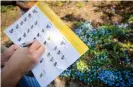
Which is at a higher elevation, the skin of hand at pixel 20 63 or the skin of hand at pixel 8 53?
the skin of hand at pixel 8 53

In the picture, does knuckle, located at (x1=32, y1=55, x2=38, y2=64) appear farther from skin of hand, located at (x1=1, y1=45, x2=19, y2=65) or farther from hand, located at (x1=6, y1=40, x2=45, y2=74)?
skin of hand, located at (x1=1, y1=45, x2=19, y2=65)

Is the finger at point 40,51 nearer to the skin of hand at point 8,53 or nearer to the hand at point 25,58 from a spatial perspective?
the hand at point 25,58

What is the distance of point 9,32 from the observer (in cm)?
134

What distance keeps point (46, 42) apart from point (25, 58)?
0.13 m

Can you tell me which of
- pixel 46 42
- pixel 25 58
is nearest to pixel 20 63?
pixel 25 58

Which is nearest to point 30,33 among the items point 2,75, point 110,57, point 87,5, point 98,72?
point 2,75

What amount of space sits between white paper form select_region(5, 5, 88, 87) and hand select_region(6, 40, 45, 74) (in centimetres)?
3

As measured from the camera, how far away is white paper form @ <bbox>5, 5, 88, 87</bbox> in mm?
1146

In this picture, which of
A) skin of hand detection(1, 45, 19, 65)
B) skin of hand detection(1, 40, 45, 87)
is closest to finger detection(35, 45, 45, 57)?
skin of hand detection(1, 40, 45, 87)

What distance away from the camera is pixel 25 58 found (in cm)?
117

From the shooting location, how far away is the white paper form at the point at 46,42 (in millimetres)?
1146

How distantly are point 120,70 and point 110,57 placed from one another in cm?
23

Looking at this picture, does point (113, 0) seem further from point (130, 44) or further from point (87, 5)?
point (130, 44)

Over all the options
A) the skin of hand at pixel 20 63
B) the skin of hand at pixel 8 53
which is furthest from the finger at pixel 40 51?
the skin of hand at pixel 8 53
